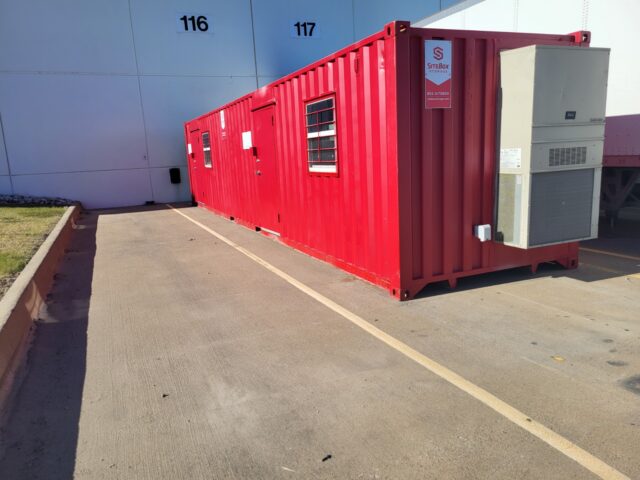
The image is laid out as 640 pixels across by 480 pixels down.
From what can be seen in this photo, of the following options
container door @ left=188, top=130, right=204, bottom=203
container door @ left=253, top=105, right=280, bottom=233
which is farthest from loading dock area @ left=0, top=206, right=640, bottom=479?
container door @ left=188, top=130, right=204, bottom=203

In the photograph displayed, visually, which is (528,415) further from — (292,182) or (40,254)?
(40,254)

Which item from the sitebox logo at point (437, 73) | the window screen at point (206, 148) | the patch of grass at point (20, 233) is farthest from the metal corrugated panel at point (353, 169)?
the window screen at point (206, 148)

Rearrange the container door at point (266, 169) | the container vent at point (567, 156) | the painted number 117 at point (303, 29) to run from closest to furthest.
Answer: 1. the container vent at point (567, 156)
2. the container door at point (266, 169)
3. the painted number 117 at point (303, 29)

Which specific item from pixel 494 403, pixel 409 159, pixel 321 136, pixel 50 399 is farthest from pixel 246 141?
pixel 494 403

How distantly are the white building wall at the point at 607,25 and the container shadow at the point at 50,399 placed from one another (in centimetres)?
802

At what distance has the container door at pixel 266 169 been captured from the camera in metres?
9.29

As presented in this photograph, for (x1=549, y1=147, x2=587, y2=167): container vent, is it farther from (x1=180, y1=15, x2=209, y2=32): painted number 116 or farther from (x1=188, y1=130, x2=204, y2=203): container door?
(x1=180, y1=15, x2=209, y2=32): painted number 116

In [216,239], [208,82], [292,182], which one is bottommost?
[216,239]

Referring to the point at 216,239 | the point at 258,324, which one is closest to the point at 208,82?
the point at 216,239

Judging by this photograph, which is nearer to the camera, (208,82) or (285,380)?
(285,380)

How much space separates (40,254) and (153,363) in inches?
178

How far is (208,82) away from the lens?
2006 cm

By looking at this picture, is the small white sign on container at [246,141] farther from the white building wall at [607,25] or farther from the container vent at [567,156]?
the container vent at [567,156]

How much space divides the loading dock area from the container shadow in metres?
0.02
